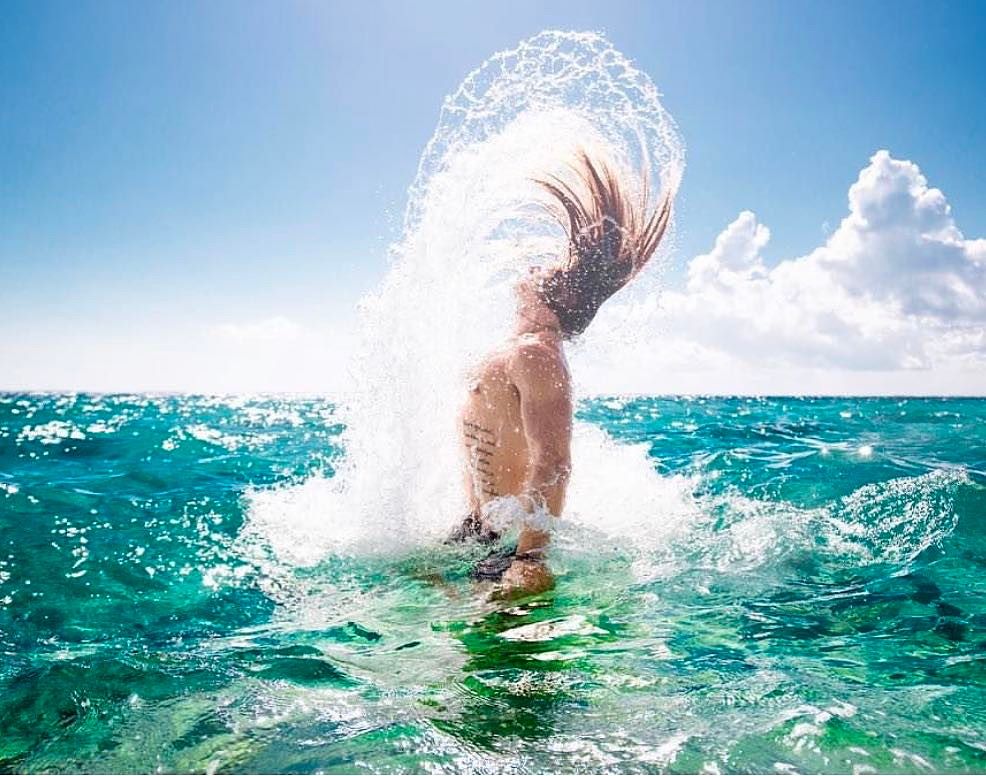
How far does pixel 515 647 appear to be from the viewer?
306cm

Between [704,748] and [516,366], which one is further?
[516,366]

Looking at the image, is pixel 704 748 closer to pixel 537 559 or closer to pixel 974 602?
pixel 537 559

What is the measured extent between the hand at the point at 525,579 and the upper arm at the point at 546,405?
614 mm

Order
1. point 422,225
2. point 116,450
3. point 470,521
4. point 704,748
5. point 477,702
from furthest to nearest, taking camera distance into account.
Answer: point 116,450
point 422,225
point 470,521
point 477,702
point 704,748

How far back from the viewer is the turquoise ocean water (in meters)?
2.17

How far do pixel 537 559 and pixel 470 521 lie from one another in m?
1.03

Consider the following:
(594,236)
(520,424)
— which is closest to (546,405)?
(520,424)

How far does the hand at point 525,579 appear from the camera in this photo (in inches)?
148

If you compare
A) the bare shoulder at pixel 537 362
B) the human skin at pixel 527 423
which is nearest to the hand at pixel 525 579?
the human skin at pixel 527 423

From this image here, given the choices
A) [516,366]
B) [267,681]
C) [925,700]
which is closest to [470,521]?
[516,366]

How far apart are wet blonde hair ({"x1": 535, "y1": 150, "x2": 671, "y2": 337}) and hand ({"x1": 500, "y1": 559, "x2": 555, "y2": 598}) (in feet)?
4.79

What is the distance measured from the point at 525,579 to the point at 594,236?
218 centimetres

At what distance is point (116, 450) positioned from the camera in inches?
496

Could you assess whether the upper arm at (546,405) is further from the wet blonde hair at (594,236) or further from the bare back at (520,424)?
the wet blonde hair at (594,236)
